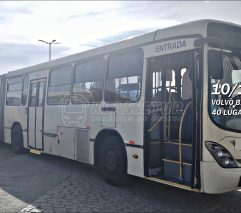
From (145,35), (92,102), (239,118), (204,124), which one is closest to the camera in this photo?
(204,124)

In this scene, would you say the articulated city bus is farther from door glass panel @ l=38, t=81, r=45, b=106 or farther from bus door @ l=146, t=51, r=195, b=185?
door glass panel @ l=38, t=81, r=45, b=106

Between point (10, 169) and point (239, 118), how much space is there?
6.07 metres

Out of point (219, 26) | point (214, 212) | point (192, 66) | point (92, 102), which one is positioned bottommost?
point (214, 212)

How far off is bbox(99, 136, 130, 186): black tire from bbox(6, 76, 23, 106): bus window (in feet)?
17.7

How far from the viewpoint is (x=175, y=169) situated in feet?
20.7

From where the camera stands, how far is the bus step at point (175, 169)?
5.99 m

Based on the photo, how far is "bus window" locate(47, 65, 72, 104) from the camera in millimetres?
9382

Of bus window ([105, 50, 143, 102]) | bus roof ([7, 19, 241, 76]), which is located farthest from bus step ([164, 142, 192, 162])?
bus roof ([7, 19, 241, 76])

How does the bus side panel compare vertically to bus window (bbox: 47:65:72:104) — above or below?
below

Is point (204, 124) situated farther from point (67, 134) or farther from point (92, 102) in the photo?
point (67, 134)

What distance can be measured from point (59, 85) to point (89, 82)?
62.1 inches

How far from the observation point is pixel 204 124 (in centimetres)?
564

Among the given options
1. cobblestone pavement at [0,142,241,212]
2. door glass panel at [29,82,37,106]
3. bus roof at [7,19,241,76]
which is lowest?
cobblestone pavement at [0,142,241,212]

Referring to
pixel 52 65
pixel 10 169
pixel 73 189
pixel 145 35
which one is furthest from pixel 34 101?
pixel 145 35
